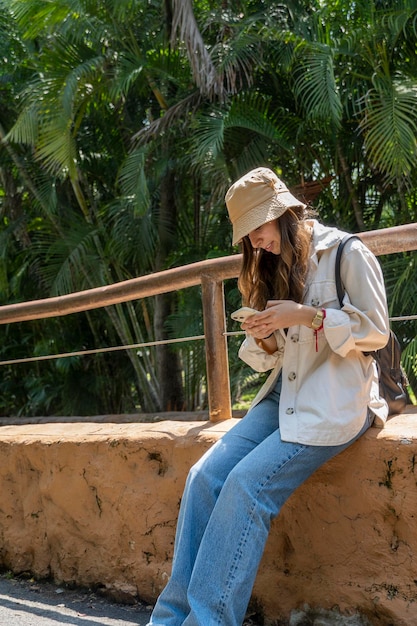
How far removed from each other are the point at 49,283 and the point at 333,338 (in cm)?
711

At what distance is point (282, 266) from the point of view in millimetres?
2574

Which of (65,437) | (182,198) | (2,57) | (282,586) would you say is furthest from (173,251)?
(282,586)

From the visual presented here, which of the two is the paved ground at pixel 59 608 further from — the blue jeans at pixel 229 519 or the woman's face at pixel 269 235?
the woman's face at pixel 269 235

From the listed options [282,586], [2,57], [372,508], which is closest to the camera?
[372,508]

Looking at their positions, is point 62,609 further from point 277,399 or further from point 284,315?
point 284,315

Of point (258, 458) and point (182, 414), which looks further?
point (182, 414)

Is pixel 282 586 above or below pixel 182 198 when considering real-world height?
below

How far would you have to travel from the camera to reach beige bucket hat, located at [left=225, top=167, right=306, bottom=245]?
8.41 feet

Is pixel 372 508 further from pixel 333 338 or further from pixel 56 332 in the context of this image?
pixel 56 332

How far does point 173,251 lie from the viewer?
8836 millimetres

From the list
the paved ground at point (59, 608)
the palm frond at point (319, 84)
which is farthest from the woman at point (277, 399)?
the palm frond at point (319, 84)

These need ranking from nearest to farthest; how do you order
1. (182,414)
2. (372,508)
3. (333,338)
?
(333,338) < (372,508) < (182,414)

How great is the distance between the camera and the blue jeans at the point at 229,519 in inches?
90.1

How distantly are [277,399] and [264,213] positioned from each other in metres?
0.63
